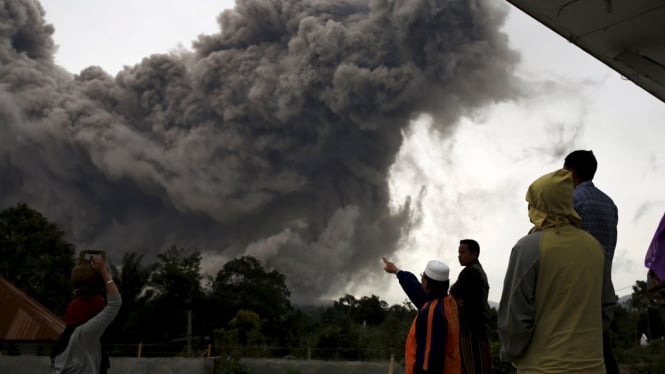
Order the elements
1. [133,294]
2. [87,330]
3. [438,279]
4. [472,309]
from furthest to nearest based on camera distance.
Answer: [133,294] → [472,309] → [438,279] → [87,330]

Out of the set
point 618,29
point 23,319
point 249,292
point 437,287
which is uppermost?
point 249,292

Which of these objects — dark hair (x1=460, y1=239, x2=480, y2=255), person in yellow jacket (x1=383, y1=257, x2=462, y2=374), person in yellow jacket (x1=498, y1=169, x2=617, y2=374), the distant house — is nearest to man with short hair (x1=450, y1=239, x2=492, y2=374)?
dark hair (x1=460, y1=239, x2=480, y2=255)

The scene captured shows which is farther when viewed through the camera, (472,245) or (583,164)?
(472,245)

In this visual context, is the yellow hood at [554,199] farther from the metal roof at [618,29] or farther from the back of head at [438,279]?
the metal roof at [618,29]

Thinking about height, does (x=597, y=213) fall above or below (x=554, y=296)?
above

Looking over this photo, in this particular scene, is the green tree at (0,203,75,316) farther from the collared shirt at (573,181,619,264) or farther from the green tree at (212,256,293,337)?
the collared shirt at (573,181,619,264)

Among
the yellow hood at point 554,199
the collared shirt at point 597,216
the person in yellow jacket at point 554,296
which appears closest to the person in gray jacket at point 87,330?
the person in yellow jacket at point 554,296

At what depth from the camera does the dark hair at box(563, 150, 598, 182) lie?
8.29ft

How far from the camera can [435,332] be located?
2.66m

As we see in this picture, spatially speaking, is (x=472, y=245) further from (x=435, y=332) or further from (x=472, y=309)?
(x=435, y=332)

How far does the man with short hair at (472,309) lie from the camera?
3.16m

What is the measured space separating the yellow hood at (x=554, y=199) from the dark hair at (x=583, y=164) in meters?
0.58

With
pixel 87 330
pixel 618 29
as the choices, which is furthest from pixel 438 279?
pixel 618 29

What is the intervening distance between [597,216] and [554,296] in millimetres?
691
